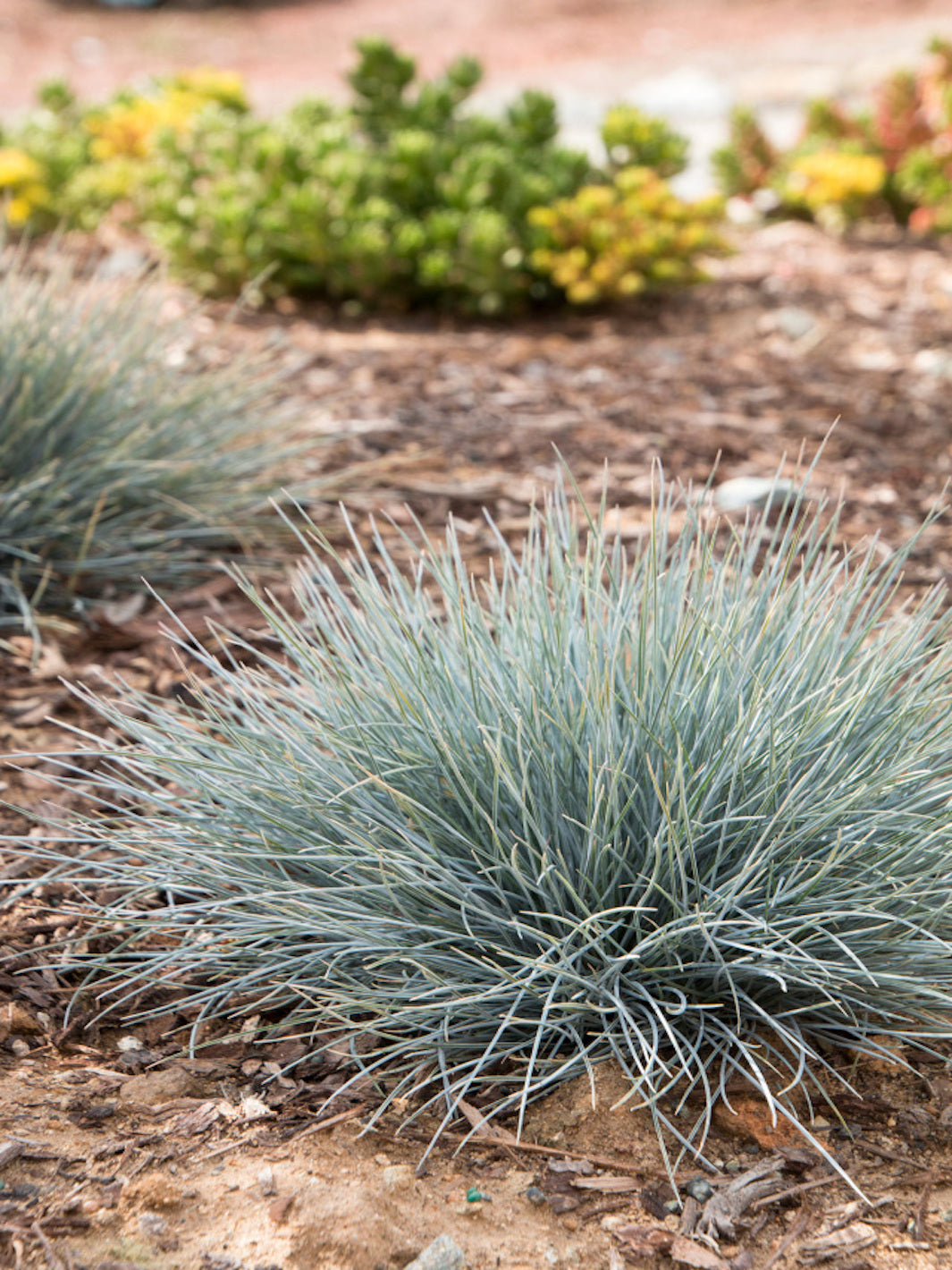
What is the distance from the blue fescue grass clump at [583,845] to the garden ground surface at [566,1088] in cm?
10

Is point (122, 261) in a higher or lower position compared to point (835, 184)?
higher

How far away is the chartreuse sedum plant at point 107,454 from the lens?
2.85 meters

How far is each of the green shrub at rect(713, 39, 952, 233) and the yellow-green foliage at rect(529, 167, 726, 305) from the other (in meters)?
1.24

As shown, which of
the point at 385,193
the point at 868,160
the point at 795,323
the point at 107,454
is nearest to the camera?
the point at 107,454

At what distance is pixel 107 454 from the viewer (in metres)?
2.87

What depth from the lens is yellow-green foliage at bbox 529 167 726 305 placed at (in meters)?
4.88

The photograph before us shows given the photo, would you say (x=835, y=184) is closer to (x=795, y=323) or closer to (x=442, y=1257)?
(x=795, y=323)

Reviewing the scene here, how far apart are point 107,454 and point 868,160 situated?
460cm

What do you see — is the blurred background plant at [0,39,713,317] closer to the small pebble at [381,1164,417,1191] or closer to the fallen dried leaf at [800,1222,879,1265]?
the small pebble at [381,1164,417,1191]

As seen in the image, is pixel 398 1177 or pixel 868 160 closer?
pixel 398 1177

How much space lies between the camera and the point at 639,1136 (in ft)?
5.27

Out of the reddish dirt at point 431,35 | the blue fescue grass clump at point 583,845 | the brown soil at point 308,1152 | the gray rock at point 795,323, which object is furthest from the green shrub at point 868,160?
the reddish dirt at point 431,35

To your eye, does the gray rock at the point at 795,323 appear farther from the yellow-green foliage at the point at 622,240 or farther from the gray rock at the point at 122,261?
the gray rock at the point at 122,261

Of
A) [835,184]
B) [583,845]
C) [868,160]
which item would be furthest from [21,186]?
[583,845]
